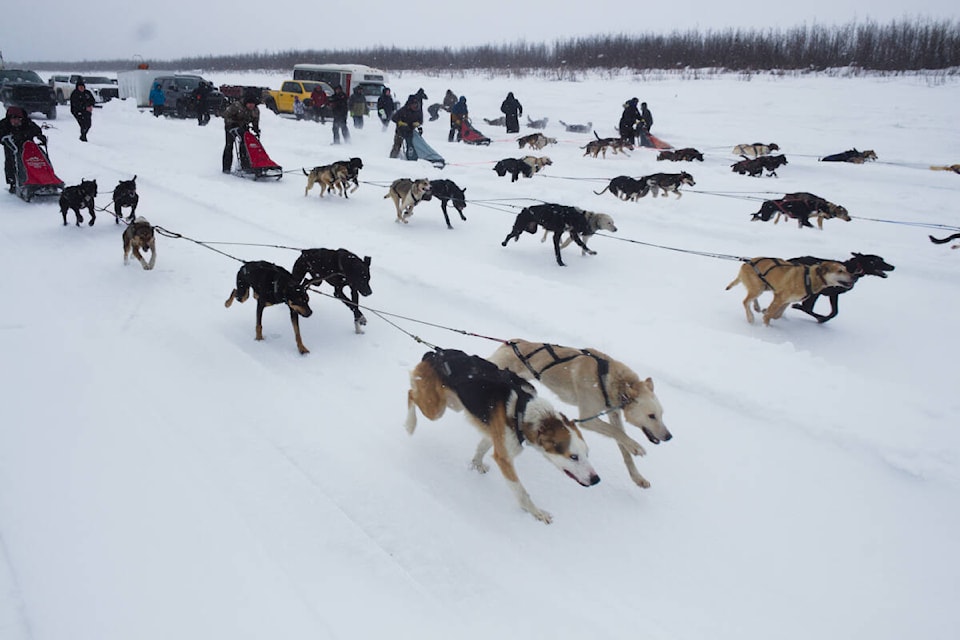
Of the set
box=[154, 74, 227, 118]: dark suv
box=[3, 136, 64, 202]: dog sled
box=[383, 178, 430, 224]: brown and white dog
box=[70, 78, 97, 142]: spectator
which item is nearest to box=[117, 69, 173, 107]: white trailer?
box=[154, 74, 227, 118]: dark suv

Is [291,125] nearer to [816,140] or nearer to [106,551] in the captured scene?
[816,140]

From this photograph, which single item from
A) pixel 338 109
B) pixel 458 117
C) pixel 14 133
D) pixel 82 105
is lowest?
pixel 14 133

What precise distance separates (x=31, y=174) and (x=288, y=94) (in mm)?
13312

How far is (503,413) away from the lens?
100.0 inches

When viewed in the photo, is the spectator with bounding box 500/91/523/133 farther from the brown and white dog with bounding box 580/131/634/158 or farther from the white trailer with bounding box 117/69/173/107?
the white trailer with bounding box 117/69/173/107

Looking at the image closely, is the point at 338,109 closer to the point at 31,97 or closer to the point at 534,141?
the point at 534,141

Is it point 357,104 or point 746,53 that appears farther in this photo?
point 746,53

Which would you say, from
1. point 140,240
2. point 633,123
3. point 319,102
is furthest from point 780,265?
point 319,102

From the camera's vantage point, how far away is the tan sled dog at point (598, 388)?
2.69 m

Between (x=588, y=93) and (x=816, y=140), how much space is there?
11555 millimetres

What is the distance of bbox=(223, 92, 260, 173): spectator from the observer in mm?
10242

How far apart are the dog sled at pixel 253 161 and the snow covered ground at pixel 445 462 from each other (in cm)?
359

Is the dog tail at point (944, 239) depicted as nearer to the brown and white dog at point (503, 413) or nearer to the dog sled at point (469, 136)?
the brown and white dog at point (503, 413)

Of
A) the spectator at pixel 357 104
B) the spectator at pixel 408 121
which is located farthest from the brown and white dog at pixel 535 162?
the spectator at pixel 357 104
